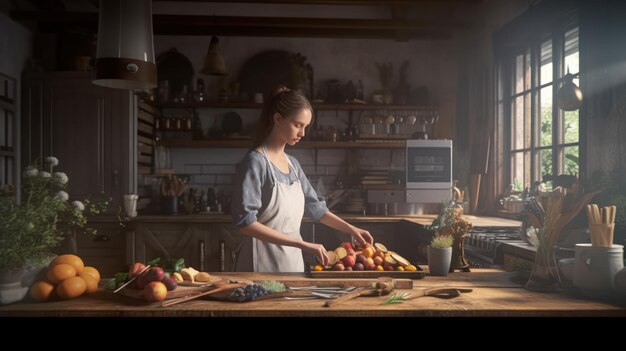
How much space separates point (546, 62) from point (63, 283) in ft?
13.8

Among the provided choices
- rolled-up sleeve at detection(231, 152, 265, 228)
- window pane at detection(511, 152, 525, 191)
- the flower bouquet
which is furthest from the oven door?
the flower bouquet

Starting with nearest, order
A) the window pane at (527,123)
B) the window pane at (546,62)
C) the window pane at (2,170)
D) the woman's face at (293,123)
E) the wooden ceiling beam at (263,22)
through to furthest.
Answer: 1. the woman's face at (293,123)
2. the window pane at (546,62)
3. the window pane at (527,123)
4. the window pane at (2,170)
5. the wooden ceiling beam at (263,22)

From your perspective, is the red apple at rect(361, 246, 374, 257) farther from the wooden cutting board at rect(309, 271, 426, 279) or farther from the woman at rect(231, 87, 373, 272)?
the woman at rect(231, 87, 373, 272)

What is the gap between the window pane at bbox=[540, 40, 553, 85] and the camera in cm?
461

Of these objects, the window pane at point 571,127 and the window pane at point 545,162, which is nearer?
the window pane at point 571,127

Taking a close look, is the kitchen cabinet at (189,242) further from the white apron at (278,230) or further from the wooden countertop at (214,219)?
the white apron at (278,230)

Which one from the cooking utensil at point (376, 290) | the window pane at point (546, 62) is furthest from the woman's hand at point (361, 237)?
the window pane at point (546, 62)

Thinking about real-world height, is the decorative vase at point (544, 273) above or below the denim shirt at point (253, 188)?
below

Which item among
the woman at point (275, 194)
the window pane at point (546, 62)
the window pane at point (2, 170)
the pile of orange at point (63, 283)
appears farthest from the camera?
the window pane at point (2, 170)

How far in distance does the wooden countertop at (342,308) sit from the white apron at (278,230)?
1065 millimetres

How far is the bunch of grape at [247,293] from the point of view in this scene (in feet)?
6.01

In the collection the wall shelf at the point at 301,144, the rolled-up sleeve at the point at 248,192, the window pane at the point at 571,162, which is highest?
the wall shelf at the point at 301,144

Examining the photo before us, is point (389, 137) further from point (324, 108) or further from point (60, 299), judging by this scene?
point (60, 299)

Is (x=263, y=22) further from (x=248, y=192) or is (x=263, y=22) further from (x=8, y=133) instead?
(x=248, y=192)
